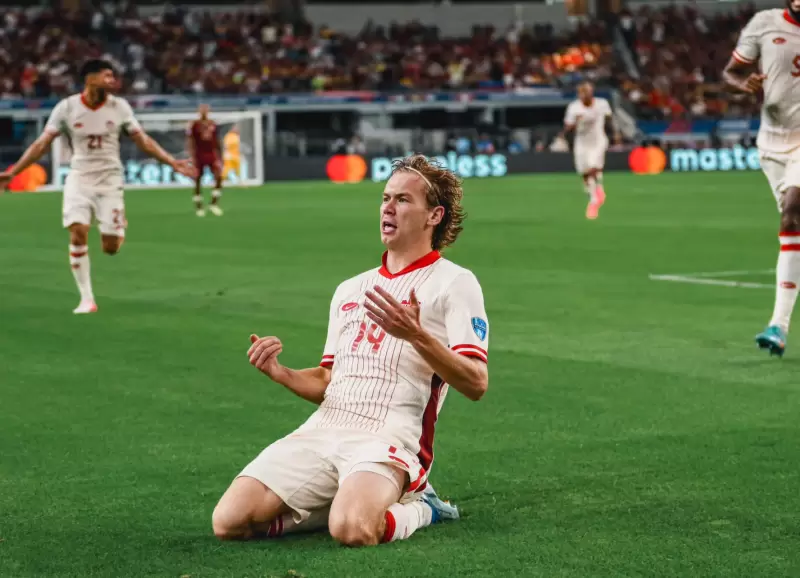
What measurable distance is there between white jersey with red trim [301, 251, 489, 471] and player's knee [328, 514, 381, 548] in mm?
397

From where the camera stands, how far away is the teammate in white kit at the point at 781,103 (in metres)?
10.3

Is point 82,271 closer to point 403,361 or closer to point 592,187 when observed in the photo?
point 403,361

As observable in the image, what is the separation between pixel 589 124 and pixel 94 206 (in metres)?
15.8

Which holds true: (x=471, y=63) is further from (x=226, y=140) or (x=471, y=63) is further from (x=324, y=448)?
(x=324, y=448)

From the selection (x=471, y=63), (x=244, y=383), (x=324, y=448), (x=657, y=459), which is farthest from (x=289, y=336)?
(x=471, y=63)

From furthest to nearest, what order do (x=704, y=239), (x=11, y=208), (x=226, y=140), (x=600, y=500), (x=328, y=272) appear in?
(x=226, y=140) < (x=11, y=208) < (x=704, y=239) < (x=328, y=272) < (x=600, y=500)

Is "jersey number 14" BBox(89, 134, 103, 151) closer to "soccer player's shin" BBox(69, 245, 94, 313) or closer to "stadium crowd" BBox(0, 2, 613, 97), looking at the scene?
"soccer player's shin" BBox(69, 245, 94, 313)

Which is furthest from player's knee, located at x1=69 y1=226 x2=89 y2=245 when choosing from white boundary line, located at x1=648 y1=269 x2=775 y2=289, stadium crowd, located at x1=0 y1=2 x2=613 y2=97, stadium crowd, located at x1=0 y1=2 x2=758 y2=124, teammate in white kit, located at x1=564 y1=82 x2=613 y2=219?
stadium crowd, located at x1=0 y1=2 x2=758 y2=124

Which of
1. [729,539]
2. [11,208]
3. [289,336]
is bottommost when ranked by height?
[11,208]

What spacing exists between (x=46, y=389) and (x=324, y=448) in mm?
4028

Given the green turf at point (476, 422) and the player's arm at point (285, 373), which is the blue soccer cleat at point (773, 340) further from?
the player's arm at point (285, 373)

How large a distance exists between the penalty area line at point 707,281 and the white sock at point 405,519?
31.3 feet

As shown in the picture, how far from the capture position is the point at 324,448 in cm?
573

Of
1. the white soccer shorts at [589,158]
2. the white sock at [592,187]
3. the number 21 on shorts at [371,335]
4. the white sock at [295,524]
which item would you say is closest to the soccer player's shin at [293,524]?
the white sock at [295,524]
